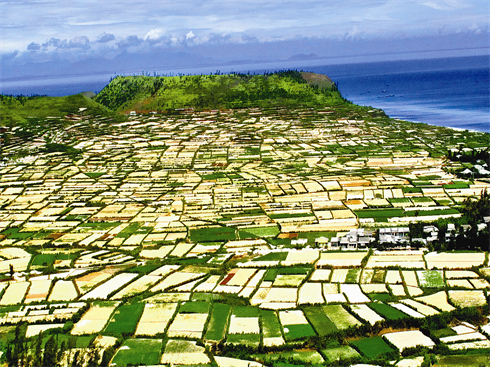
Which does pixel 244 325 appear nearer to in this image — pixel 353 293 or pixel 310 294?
pixel 310 294

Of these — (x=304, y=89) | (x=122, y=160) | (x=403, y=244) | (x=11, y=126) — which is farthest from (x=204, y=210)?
(x=304, y=89)

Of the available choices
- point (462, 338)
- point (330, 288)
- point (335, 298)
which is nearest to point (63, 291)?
point (330, 288)

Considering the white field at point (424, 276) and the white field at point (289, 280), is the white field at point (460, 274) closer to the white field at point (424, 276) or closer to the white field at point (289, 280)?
the white field at point (424, 276)

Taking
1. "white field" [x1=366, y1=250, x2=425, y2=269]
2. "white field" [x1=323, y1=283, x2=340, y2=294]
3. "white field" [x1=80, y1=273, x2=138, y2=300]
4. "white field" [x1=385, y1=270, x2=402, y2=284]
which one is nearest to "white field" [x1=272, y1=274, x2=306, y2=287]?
"white field" [x1=323, y1=283, x2=340, y2=294]

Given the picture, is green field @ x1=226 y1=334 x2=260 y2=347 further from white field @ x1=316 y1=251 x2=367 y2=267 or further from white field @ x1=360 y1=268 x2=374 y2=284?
white field @ x1=316 y1=251 x2=367 y2=267

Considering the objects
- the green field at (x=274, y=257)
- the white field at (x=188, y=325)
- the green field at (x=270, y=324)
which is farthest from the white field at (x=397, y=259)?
the white field at (x=188, y=325)

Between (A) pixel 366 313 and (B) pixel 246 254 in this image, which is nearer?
(A) pixel 366 313

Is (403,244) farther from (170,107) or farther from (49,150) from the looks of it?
(170,107)
